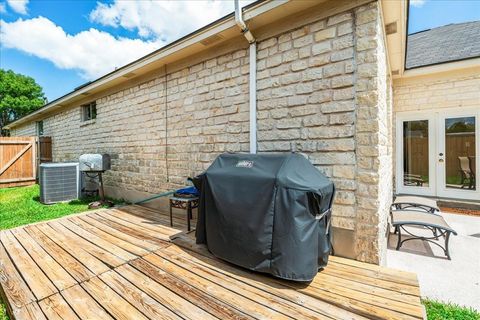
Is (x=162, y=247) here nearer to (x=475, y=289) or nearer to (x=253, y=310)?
(x=253, y=310)

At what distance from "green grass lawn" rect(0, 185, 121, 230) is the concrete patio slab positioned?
6320 millimetres

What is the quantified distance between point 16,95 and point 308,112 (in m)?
35.2

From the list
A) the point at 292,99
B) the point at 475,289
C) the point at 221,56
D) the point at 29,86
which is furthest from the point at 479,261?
the point at 29,86

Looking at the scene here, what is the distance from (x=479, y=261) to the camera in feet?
9.80

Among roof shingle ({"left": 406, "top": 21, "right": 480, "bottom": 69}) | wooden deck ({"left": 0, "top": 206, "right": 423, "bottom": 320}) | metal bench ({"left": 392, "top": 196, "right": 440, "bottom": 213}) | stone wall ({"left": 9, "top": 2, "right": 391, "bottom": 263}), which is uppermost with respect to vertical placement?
roof shingle ({"left": 406, "top": 21, "right": 480, "bottom": 69})

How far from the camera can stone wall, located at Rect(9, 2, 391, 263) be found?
2.47 metres

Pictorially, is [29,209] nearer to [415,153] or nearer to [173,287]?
[173,287]

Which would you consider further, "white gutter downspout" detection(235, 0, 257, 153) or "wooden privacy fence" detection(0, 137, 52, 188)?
"wooden privacy fence" detection(0, 137, 52, 188)

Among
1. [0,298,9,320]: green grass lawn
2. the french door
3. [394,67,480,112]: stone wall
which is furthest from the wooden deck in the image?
[394,67,480,112]: stone wall

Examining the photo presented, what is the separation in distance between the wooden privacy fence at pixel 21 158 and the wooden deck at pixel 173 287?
8.79m

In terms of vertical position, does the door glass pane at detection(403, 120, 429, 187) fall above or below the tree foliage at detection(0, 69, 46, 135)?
below

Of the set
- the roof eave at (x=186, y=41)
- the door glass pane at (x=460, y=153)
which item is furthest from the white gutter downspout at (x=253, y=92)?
the door glass pane at (x=460, y=153)

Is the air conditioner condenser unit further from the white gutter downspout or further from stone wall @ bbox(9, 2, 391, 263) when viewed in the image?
the white gutter downspout

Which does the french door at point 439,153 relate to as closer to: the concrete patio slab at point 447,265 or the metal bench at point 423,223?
the concrete patio slab at point 447,265
